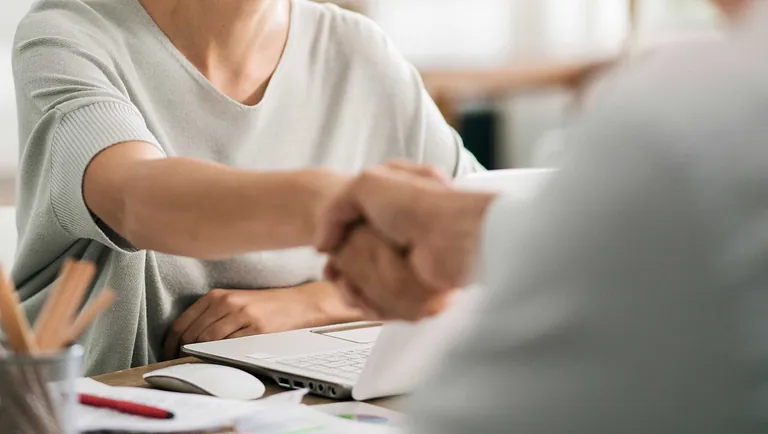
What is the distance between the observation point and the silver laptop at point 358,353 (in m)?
0.83

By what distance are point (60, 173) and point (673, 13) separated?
376 centimetres

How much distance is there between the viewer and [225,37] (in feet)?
4.80

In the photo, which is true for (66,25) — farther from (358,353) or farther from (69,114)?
(358,353)

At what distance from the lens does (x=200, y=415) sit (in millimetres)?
805

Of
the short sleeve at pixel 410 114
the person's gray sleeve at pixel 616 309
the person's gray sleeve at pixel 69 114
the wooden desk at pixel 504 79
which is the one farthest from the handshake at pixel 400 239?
the wooden desk at pixel 504 79

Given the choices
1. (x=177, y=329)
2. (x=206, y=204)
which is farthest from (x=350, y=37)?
(x=206, y=204)

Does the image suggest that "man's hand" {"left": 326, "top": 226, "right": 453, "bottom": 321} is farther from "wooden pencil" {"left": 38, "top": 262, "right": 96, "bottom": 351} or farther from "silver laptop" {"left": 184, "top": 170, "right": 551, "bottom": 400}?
"wooden pencil" {"left": 38, "top": 262, "right": 96, "bottom": 351}

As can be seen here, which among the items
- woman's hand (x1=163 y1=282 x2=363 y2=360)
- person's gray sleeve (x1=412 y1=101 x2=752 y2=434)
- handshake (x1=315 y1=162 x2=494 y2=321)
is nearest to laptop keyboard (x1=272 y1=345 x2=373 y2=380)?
handshake (x1=315 y1=162 x2=494 y2=321)

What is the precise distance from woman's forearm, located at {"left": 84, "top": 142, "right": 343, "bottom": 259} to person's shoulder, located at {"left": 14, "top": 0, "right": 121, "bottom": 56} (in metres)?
0.27

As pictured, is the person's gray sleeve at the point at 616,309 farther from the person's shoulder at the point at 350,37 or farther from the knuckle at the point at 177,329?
the person's shoulder at the point at 350,37

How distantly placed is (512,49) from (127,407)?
13.6 feet

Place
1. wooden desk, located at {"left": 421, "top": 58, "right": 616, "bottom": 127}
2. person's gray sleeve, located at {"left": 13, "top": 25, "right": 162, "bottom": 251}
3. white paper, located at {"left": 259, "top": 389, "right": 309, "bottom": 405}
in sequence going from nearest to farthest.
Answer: white paper, located at {"left": 259, "top": 389, "right": 309, "bottom": 405}
person's gray sleeve, located at {"left": 13, "top": 25, "right": 162, "bottom": 251}
wooden desk, located at {"left": 421, "top": 58, "right": 616, "bottom": 127}

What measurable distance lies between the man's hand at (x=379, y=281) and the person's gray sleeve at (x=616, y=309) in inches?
12.6

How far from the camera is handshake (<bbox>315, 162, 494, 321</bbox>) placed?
0.68 m
